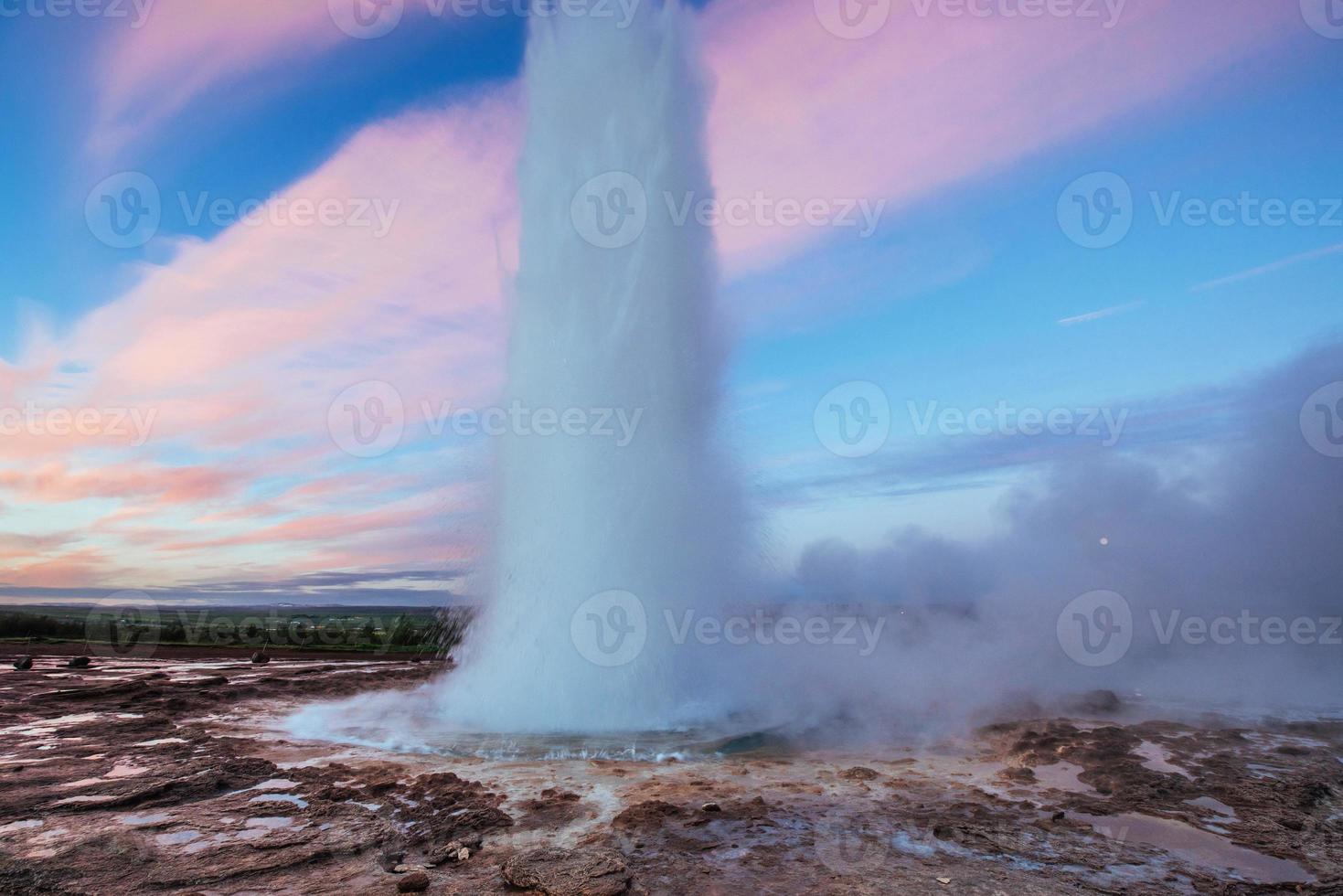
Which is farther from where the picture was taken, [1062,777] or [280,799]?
[1062,777]

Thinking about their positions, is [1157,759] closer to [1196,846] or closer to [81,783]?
[1196,846]

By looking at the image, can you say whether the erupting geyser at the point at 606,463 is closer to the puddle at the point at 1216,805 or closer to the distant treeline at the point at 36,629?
the puddle at the point at 1216,805

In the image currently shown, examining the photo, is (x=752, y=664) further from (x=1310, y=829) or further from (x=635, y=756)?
(x=1310, y=829)

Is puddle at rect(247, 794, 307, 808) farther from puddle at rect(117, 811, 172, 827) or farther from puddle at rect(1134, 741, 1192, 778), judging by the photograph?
puddle at rect(1134, 741, 1192, 778)

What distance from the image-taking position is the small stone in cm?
530

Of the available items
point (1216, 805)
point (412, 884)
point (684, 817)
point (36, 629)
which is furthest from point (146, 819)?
point (36, 629)

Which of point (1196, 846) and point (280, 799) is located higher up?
point (280, 799)

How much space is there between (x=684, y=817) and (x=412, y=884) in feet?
9.34

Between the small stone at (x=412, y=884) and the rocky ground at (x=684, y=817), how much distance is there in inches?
0.7

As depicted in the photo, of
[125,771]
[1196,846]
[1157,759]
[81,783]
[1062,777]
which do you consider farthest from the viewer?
[1157,759]

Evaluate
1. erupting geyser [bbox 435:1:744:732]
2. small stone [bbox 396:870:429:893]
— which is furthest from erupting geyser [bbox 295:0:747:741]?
small stone [bbox 396:870:429:893]

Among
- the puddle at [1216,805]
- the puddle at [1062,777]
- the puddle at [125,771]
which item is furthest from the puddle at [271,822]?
the puddle at [1216,805]

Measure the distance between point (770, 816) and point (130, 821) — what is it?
21.7 feet

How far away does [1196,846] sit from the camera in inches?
260
